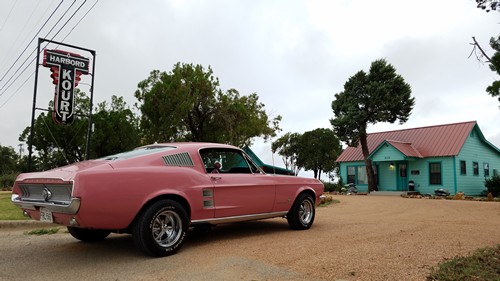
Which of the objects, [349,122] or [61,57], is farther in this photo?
[349,122]

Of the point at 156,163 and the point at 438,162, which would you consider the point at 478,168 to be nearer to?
the point at 438,162

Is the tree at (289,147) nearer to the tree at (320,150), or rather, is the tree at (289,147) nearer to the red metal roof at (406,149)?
the tree at (320,150)

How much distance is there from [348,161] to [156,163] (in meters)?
25.0

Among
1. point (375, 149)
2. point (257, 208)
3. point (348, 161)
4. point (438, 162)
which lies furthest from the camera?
point (348, 161)

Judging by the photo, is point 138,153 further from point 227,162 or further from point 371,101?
point 371,101

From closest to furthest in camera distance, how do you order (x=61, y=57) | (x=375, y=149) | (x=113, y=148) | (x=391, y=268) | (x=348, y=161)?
(x=391, y=268)
(x=61, y=57)
(x=375, y=149)
(x=348, y=161)
(x=113, y=148)

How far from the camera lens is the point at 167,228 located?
527 cm

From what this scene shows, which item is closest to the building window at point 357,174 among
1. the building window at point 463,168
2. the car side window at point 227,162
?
the building window at point 463,168

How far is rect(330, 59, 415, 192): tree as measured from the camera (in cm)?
2388

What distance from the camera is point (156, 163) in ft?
17.6

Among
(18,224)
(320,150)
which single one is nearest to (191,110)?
(18,224)

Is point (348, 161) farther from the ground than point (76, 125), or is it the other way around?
point (76, 125)

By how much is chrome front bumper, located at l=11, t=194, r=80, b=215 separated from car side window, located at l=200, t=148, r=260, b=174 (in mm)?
2280

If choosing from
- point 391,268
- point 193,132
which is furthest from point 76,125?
point 391,268
